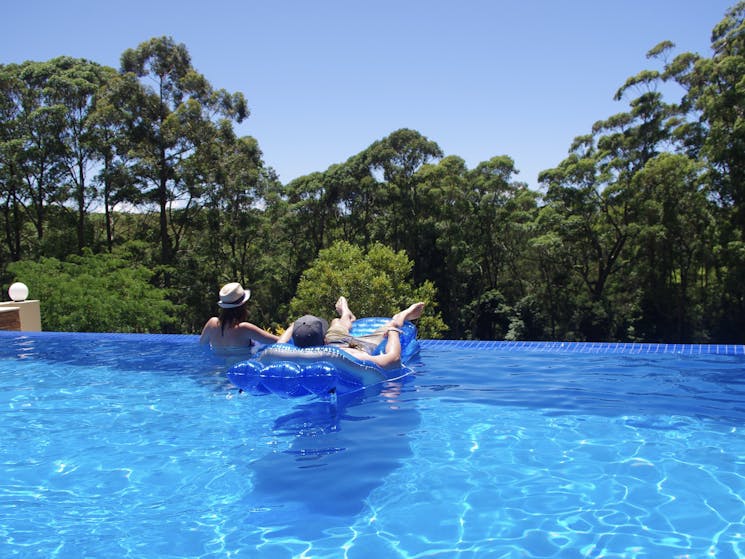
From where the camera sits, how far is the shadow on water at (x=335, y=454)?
11.0 feet

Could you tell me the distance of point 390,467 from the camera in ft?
12.4

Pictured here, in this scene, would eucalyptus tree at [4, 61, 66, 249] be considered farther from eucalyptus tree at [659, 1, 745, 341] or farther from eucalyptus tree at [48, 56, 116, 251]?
eucalyptus tree at [659, 1, 745, 341]

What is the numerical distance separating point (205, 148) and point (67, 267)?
8.67 meters

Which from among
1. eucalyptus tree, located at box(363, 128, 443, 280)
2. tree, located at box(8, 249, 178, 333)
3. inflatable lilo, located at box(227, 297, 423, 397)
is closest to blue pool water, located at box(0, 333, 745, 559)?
inflatable lilo, located at box(227, 297, 423, 397)

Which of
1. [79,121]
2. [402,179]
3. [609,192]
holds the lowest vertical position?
[609,192]

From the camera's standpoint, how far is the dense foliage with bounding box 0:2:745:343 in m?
20.9

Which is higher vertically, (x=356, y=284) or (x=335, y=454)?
(x=356, y=284)

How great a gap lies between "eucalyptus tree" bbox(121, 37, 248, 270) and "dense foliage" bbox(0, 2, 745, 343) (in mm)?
54

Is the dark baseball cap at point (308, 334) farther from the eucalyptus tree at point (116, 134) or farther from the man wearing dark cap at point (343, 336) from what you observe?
the eucalyptus tree at point (116, 134)

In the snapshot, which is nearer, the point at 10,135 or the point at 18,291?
the point at 18,291

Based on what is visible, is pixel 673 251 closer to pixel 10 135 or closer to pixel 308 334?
pixel 308 334

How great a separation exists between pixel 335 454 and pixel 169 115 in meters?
20.3

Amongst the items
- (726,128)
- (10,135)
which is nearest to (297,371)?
(726,128)

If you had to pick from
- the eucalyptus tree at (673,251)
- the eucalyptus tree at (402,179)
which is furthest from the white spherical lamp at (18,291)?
the eucalyptus tree at (673,251)
